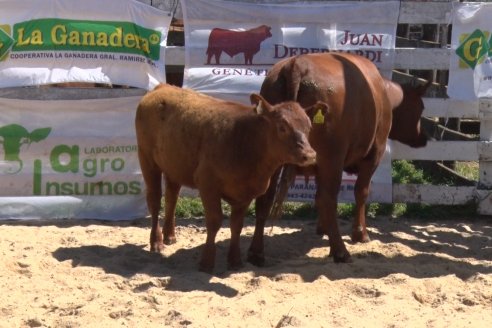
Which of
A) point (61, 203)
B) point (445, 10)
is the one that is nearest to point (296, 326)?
point (61, 203)

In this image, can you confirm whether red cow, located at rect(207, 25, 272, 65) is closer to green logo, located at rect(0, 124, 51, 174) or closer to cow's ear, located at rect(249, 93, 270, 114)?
green logo, located at rect(0, 124, 51, 174)

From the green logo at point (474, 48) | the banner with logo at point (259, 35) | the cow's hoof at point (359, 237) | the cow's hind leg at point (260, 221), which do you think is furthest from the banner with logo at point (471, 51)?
the cow's hind leg at point (260, 221)

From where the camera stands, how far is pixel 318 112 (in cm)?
626

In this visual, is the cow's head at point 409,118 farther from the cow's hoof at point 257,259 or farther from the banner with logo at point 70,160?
the banner with logo at point 70,160

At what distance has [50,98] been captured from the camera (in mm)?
8297

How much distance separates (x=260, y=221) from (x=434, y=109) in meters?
2.69

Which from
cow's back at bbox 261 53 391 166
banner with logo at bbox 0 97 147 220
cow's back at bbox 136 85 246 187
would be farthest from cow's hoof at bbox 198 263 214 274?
banner with logo at bbox 0 97 147 220

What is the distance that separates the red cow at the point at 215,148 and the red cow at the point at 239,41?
1300 mm

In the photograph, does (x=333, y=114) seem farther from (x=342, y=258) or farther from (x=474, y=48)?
(x=474, y=48)

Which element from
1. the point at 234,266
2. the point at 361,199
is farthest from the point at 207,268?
Answer: the point at 361,199

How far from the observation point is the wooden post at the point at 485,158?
8523mm

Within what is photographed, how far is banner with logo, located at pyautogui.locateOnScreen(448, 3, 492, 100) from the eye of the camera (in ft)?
27.4

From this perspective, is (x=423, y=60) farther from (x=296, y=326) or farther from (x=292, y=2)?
(x=296, y=326)

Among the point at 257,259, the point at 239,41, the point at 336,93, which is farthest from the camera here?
the point at 239,41
